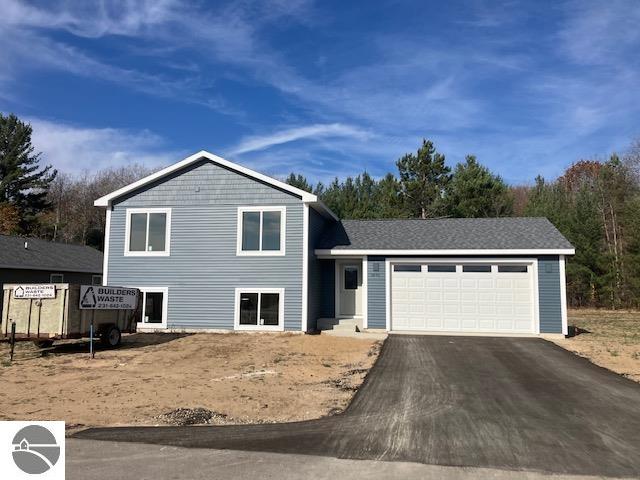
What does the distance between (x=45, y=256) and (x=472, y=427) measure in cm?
2482

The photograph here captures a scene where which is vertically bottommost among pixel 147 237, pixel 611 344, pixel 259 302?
pixel 611 344

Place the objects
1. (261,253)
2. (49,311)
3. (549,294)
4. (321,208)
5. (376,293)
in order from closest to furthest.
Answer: (49,311) → (549,294) → (261,253) → (376,293) → (321,208)

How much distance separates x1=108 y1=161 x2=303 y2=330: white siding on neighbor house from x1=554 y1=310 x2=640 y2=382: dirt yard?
341 inches

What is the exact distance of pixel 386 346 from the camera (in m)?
13.6

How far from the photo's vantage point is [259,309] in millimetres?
16375

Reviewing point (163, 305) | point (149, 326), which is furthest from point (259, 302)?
point (149, 326)

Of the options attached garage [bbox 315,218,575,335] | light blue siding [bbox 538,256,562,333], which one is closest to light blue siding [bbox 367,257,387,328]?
attached garage [bbox 315,218,575,335]

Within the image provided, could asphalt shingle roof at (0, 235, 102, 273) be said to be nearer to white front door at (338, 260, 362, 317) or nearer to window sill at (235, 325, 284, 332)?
window sill at (235, 325, 284, 332)

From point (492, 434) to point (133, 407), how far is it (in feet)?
17.0

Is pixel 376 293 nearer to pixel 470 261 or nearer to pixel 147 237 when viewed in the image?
pixel 470 261

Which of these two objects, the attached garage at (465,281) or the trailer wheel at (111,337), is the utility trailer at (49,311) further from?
the attached garage at (465,281)

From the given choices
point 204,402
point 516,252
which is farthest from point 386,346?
point 204,402

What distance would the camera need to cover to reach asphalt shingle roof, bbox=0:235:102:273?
22.2m

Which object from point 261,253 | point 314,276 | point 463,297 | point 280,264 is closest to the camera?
point 280,264
